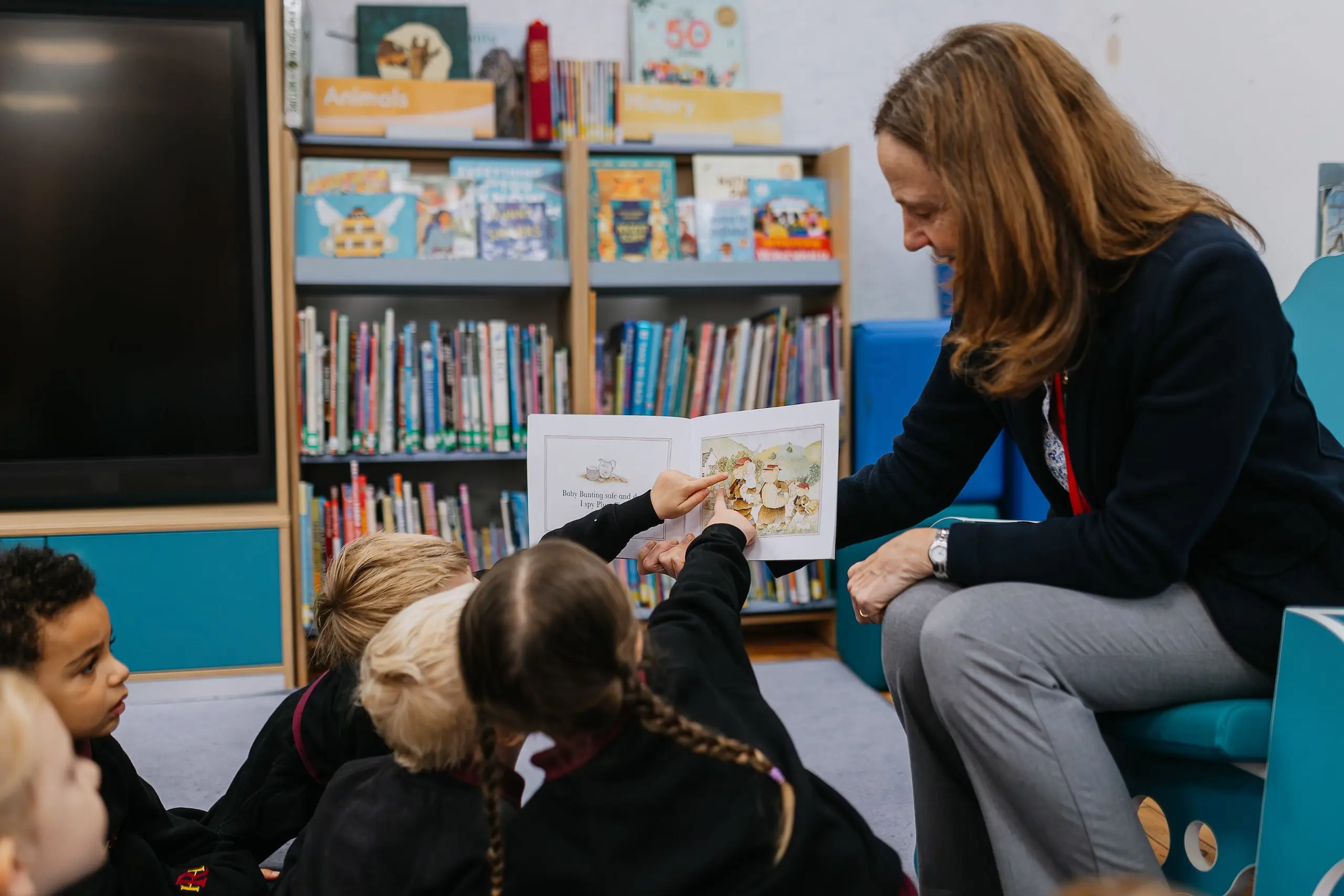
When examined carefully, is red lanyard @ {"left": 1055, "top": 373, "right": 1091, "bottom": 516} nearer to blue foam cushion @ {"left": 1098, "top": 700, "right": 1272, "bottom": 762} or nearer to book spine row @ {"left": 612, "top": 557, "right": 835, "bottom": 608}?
blue foam cushion @ {"left": 1098, "top": 700, "right": 1272, "bottom": 762}

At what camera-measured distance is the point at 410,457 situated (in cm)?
263

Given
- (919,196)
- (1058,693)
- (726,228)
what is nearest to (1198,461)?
(1058,693)

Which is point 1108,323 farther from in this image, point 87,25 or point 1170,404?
point 87,25

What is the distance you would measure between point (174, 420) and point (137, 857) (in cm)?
179

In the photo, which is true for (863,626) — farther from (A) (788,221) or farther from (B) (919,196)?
(B) (919,196)

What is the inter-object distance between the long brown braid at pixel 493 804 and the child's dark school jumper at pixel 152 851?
0.38m

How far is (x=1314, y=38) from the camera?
2164 mm

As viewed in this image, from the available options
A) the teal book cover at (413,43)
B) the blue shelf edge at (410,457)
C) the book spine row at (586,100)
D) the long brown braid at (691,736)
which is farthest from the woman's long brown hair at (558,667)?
the teal book cover at (413,43)

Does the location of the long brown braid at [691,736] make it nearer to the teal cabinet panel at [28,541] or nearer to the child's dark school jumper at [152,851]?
the child's dark school jumper at [152,851]

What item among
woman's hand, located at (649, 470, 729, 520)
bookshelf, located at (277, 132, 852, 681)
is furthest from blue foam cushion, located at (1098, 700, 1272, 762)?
bookshelf, located at (277, 132, 852, 681)

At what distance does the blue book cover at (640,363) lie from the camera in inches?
106

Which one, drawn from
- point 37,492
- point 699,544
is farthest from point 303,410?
point 699,544

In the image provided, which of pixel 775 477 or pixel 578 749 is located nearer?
pixel 578 749

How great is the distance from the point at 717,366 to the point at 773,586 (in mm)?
608
